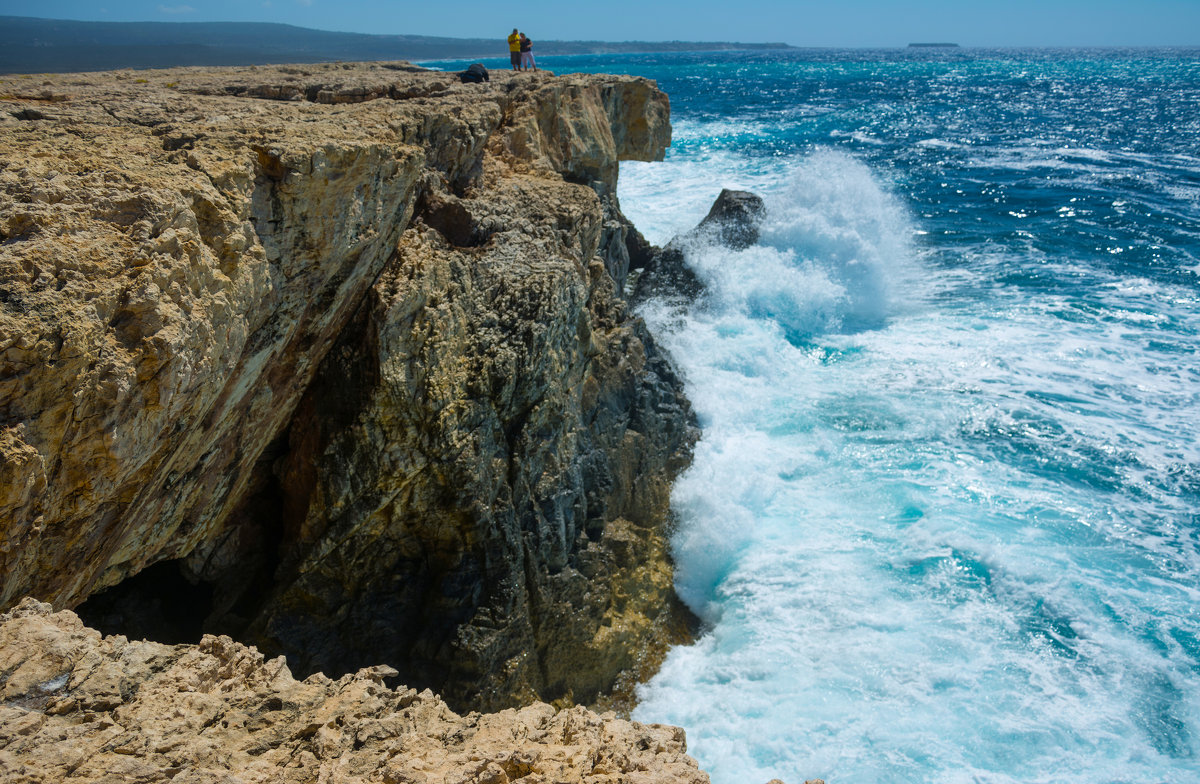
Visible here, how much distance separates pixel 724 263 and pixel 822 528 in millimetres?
8425

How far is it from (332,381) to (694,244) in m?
11.8

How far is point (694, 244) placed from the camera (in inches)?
642

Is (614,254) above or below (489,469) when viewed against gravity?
above

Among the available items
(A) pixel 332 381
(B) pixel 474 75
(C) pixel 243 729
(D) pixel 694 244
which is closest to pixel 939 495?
(A) pixel 332 381

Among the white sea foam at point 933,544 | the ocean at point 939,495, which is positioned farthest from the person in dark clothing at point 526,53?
the white sea foam at point 933,544

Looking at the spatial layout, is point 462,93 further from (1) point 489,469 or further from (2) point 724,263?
(2) point 724,263

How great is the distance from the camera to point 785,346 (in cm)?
1402

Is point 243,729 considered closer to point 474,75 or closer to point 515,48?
point 474,75

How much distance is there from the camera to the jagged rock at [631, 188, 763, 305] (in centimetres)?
1481

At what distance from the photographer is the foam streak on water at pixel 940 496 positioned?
6.86 metres

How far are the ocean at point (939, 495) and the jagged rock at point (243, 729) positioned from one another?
4468mm

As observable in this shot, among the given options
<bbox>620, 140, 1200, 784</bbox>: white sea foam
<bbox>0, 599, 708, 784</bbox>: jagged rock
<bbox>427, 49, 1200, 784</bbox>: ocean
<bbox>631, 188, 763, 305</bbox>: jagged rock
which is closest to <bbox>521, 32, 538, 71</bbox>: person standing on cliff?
<bbox>631, 188, 763, 305</bbox>: jagged rock

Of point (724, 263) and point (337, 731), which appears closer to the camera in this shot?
point (337, 731)

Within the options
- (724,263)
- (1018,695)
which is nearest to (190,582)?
(1018,695)
